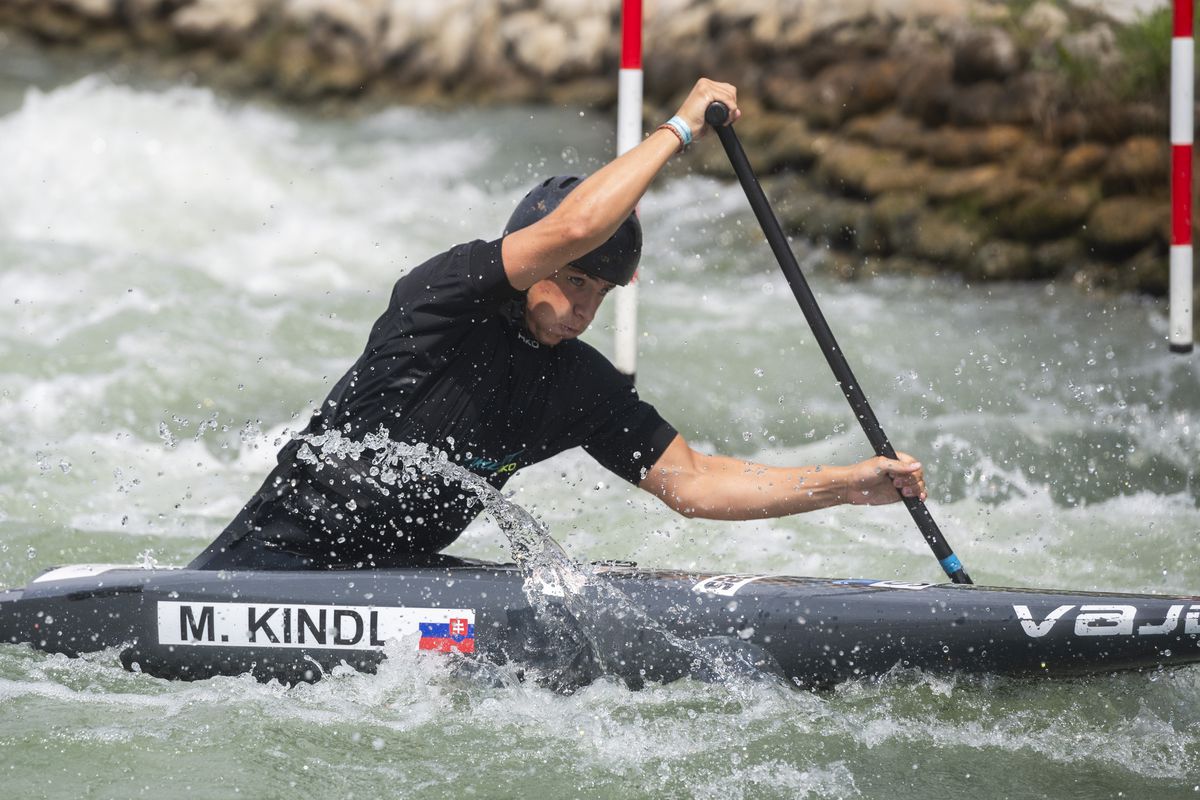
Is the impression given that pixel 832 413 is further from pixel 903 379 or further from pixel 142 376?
pixel 142 376

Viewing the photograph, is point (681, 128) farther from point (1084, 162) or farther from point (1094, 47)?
point (1094, 47)

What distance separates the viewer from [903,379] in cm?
679

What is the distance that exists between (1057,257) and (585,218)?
→ 536 cm

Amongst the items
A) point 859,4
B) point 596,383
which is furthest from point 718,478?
point 859,4

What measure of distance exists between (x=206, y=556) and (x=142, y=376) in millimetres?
3306

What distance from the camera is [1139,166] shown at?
744 cm

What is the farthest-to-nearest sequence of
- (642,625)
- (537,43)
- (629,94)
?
(537,43), (629,94), (642,625)

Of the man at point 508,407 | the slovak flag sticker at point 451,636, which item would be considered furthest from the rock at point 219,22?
the slovak flag sticker at point 451,636

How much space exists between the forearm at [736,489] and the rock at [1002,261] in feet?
15.3

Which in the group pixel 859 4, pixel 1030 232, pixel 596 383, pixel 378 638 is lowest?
pixel 378 638

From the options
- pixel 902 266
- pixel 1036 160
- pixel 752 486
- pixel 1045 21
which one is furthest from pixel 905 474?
pixel 1045 21

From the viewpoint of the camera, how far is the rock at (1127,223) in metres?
7.39

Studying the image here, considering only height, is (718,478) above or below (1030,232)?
below

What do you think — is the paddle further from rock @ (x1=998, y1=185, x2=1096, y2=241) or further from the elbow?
rock @ (x1=998, y1=185, x2=1096, y2=241)
